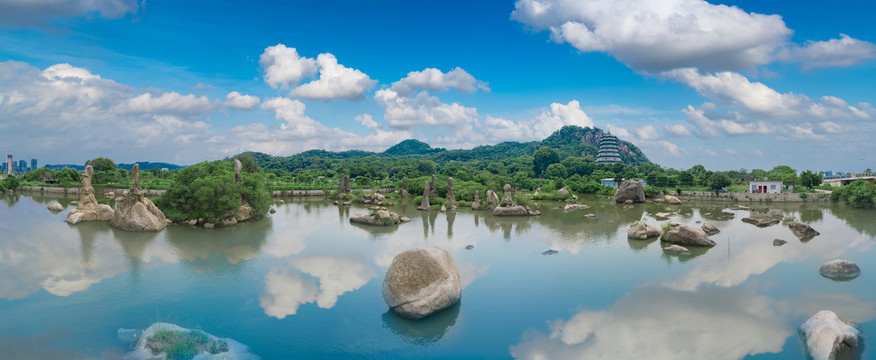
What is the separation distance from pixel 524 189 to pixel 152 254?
52.7m

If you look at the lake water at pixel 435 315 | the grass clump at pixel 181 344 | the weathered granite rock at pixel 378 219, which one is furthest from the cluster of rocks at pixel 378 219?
the grass clump at pixel 181 344

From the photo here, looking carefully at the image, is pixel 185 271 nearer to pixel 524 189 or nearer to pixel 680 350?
pixel 680 350

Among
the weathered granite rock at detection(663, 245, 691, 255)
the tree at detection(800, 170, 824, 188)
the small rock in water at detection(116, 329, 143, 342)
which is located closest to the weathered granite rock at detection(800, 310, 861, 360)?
the weathered granite rock at detection(663, 245, 691, 255)

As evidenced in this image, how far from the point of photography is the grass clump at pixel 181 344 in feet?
34.8

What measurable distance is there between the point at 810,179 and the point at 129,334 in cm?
7055

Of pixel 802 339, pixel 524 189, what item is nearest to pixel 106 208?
pixel 802 339

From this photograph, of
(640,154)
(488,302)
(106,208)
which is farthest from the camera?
(640,154)

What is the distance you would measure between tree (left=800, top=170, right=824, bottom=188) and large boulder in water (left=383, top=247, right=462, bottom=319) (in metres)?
62.9

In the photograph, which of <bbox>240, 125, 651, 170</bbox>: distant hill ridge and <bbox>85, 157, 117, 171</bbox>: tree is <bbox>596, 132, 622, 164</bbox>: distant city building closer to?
<bbox>240, 125, 651, 170</bbox>: distant hill ridge

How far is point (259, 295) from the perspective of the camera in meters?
15.2

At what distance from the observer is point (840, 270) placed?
1859 centimetres

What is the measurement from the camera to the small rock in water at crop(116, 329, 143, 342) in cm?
1160

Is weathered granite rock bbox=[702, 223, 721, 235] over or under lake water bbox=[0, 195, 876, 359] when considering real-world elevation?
over

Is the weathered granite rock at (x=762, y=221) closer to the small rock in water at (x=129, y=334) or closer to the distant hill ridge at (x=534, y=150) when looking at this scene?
the small rock in water at (x=129, y=334)
